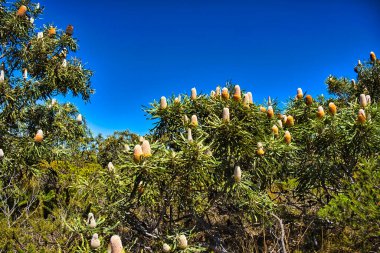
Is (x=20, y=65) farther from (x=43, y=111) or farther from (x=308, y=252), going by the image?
(x=308, y=252)

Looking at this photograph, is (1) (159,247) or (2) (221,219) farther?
(2) (221,219)

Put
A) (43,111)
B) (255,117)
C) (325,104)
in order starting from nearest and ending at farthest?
(255,117)
(325,104)
(43,111)

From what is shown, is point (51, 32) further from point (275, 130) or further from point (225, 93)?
point (275, 130)

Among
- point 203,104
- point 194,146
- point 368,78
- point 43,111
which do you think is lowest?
point 194,146

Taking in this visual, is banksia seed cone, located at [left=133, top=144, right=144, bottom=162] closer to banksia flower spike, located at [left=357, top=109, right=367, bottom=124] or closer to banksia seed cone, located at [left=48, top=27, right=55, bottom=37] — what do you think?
banksia flower spike, located at [left=357, top=109, right=367, bottom=124]

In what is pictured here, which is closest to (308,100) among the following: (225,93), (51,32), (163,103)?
(225,93)

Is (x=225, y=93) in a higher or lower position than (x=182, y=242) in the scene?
higher

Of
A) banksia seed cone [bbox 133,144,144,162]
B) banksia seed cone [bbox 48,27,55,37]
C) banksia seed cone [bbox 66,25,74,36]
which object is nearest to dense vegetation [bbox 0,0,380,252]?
banksia seed cone [bbox 133,144,144,162]

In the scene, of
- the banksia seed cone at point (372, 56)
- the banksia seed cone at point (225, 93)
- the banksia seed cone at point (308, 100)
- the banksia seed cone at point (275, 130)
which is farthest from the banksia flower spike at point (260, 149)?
the banksia seed cone at point (372, 56)

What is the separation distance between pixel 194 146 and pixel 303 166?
179cm

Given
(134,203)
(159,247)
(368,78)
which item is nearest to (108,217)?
(134,203)

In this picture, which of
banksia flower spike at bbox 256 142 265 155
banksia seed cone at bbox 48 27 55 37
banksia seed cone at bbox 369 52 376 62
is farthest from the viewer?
banksia seed cone at bbox 369 52 376 62

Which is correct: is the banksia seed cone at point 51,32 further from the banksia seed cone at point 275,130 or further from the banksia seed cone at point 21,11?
the banksia seed cone at point 275,130

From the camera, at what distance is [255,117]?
137 inches
